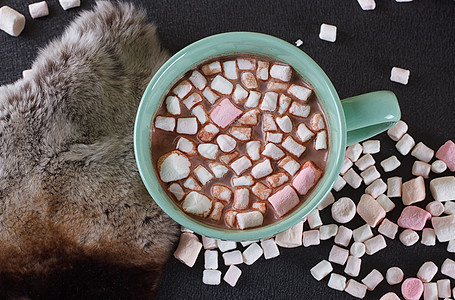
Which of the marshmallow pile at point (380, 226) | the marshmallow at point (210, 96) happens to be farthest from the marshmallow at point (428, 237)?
the marshmallow at point (210, 96)

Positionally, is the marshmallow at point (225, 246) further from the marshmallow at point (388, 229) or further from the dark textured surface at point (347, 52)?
the marshmallow at point (388, 229)

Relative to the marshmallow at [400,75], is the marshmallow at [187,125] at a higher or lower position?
higher

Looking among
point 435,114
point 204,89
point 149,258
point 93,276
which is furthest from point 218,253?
point 435,114

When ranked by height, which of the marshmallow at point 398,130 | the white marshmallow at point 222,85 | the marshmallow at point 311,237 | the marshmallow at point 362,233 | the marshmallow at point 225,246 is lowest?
the marshmallow at point 362,233

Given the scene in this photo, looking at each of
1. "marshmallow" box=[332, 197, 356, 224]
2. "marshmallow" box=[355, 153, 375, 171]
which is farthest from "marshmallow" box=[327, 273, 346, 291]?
"marshmallow" box=[355, 153, 375, 171]

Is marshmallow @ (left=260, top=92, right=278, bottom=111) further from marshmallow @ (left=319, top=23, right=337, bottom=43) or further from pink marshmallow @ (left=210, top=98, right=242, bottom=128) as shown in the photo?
marshmallow @ (left=319, top=23, right=337, bottom=43)
